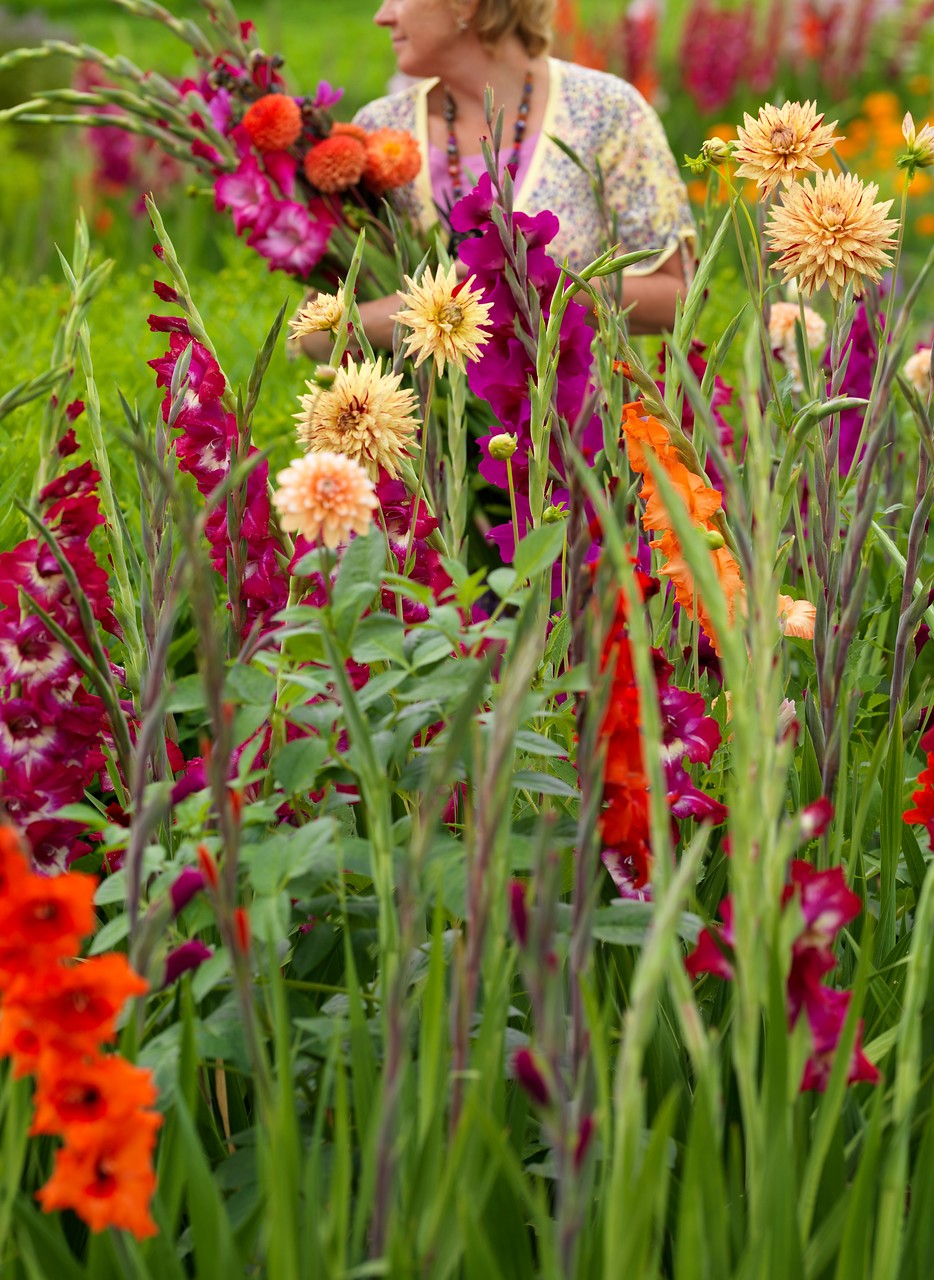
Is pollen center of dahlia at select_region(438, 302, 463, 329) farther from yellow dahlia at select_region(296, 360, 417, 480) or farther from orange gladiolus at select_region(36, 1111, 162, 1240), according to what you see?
orange gladiolus at select_region(36, 1111, 162, 1240)

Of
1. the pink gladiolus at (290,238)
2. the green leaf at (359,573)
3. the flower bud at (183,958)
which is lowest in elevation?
the flower bud at (183,958)

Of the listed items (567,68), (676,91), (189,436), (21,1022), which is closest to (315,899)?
(21,1022)

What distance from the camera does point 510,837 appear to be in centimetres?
72

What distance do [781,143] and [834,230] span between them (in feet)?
0.32

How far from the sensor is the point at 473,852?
1.98ft

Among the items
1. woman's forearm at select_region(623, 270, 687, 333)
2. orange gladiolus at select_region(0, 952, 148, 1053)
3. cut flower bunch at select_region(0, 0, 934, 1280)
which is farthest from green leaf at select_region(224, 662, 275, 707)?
woman's forearm at select_region(623, 270, 687, 333)

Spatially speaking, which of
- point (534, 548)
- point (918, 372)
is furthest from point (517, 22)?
point (534, 548)

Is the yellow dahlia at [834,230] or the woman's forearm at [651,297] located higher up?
Answer: the yellow dahlia at [834,230]

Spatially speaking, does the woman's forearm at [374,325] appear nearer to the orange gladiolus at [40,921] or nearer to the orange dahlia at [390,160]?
the orange dahlia at [390,160]

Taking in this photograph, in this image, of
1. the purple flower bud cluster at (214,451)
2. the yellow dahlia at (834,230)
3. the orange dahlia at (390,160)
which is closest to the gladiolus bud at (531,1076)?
the purple flower bud cluster at (214,451)

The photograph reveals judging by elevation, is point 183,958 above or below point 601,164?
below

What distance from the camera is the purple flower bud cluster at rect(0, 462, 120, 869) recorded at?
0.79 m

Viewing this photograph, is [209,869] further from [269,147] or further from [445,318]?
[269,147]

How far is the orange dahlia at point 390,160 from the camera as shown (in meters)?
1.94
